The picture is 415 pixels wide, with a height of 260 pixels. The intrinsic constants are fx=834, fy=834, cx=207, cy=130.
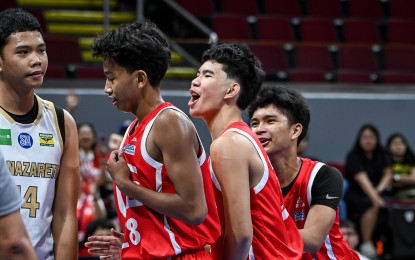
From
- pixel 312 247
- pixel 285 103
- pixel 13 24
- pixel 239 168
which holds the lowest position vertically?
pixel 312 247

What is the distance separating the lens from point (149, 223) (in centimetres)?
359

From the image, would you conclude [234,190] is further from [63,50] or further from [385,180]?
[63,50]

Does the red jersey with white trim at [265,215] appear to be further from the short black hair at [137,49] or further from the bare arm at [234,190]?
the short black hair at [137,49]

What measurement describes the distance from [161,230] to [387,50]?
9.40 meters

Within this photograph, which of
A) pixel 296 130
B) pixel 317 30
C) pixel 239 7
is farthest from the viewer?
pixel 239 7

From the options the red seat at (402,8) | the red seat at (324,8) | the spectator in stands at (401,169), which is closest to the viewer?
the spectator in stands at (401,169)

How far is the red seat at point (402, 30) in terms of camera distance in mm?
13039

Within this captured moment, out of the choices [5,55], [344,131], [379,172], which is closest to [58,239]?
[5,55]

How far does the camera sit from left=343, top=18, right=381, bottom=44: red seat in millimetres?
13023

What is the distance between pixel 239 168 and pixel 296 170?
892 mm

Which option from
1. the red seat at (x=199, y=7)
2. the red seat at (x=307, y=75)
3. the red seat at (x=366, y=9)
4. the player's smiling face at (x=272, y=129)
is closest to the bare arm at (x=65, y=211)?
the player's smiling face at (x=272, y=129)

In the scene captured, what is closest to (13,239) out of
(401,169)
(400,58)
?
(401,169)

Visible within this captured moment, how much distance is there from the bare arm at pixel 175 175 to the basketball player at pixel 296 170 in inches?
37.6

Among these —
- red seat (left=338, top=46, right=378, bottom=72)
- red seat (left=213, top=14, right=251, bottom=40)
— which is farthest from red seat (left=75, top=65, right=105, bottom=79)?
red seat (left=338, top=46, right=378, bottom=72)
